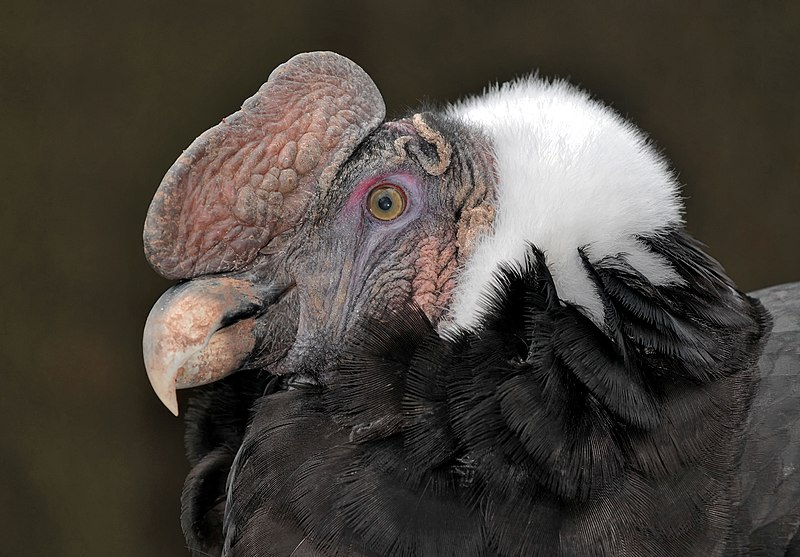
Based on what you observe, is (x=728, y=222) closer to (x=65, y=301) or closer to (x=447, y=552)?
(x=65, y=301)

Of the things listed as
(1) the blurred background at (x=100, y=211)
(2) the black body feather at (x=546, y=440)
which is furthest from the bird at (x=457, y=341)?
(1) the blurred background at (x=100, y=211)

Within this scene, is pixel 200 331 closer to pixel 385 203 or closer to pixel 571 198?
pixel 385 203

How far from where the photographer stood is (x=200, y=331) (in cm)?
182

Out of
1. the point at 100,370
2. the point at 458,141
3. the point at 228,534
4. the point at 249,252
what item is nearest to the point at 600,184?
the point at 458,141

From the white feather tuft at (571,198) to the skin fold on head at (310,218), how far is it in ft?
0.28

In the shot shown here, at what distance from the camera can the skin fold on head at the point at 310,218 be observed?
1.91 m

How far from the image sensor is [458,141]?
6.79ft

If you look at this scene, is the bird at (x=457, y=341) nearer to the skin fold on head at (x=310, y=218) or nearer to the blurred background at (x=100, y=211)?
the skin fold on head at (x=310, y=218)

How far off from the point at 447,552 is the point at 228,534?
0.50 metres

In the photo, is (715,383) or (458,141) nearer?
(715,383)

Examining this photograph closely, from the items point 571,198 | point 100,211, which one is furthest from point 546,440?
point 100,211

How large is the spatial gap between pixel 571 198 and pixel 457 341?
360mm

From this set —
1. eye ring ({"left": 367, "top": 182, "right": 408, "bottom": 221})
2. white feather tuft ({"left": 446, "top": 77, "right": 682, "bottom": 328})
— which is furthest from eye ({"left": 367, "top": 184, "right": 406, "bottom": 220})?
white feather tuft ({"left": 446, "top": 77, "right": 682, "bottom": 328})

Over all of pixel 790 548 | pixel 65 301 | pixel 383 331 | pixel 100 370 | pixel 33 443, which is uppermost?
pixel 383 331
